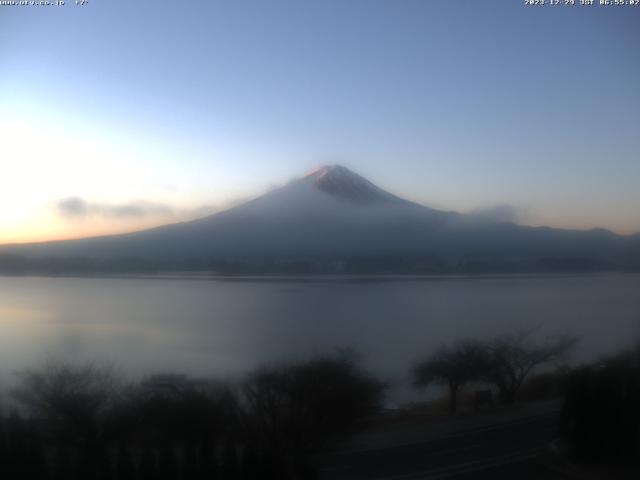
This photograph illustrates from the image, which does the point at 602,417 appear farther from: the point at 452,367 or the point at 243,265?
the point at 243,265

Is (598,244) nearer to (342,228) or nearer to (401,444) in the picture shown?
(342,228)

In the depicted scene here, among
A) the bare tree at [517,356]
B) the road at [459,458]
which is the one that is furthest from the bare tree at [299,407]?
the bare tree at [517,356]

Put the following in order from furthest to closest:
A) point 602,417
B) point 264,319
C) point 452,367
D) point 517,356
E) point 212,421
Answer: point 517,356, point 452,367, point 264,319, point 602,417, point 212,421

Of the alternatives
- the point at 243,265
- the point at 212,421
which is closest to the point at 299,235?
the point at 243,265

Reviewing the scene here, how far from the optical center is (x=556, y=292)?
6137mm

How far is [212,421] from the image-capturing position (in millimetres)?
4012

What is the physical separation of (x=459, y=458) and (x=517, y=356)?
1.67m

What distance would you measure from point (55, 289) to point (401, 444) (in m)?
3.53

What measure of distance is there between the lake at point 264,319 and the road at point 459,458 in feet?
2.45

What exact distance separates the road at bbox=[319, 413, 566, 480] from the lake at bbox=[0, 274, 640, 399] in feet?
2.45

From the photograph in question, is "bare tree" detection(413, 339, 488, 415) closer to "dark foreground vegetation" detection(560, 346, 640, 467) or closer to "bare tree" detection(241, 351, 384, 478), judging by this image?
"bare tree" detection(241, 351, 384, 478)

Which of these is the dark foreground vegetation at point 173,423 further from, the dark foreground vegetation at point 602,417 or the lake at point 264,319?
the dark foreground vegetation at point 602,417

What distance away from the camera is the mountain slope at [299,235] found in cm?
538

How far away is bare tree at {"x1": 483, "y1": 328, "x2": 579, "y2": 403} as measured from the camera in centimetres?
543
